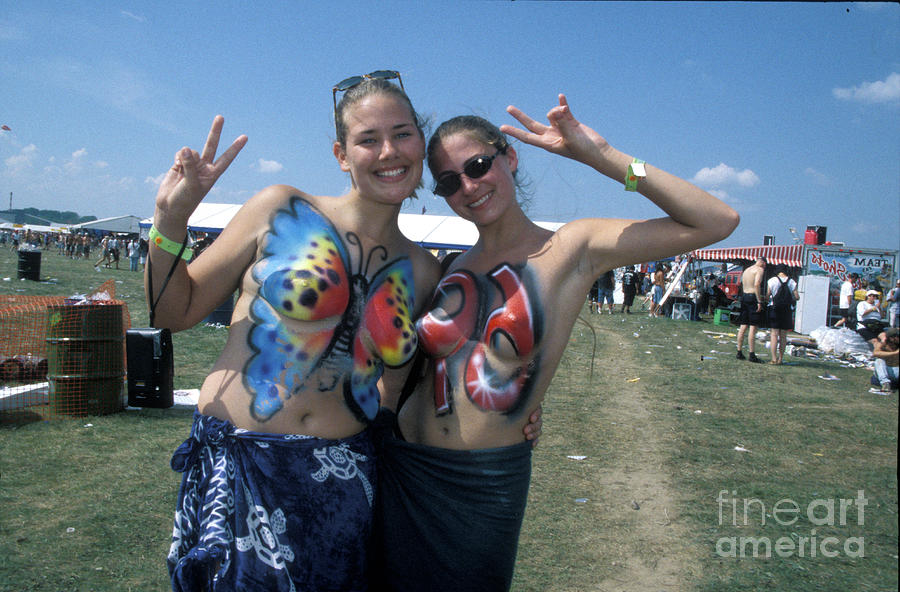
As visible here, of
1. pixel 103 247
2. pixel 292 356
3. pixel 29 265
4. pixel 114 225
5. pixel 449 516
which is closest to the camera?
pixel 292 356

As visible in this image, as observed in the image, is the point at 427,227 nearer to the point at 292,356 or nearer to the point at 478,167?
the point at 478,167

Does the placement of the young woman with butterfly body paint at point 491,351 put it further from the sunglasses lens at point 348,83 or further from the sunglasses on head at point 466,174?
the sunglasses lens at point 348,83

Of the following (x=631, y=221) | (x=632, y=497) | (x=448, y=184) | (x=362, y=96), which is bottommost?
(x=632, y=497)

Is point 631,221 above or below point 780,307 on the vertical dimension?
above

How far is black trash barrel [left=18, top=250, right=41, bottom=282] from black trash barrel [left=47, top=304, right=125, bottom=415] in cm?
1618

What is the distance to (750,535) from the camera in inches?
164

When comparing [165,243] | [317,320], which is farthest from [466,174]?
[165,243]

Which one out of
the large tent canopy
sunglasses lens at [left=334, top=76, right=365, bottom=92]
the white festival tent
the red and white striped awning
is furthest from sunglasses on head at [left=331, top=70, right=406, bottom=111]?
the large tent canopy

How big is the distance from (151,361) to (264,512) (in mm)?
767

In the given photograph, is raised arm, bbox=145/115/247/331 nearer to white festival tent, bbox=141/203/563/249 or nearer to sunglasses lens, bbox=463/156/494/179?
sunglasses lens, bbox=463/156/494/179

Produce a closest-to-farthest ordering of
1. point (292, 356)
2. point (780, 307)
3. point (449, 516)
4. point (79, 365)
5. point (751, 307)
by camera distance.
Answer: point (292, 356) → point (449, 516) → point (79, 365) → point (780, 307) → point (751, 307)

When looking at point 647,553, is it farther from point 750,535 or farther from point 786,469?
point 786,469

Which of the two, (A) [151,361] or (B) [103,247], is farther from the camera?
(B) [103,247]

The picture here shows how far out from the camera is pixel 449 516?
2264 mm
